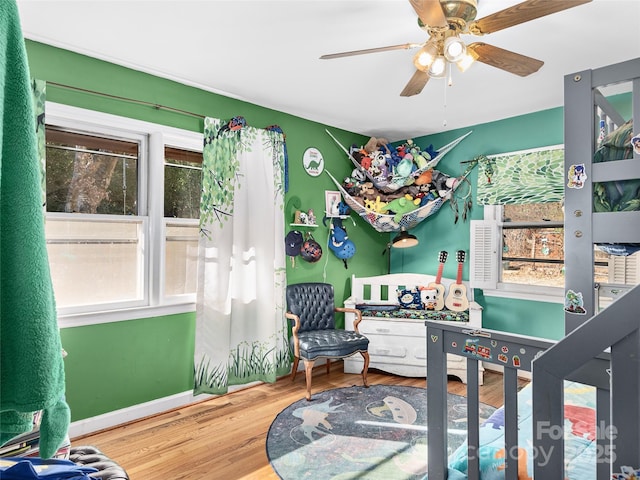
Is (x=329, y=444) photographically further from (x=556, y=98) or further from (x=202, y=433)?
(x=556, y=98)

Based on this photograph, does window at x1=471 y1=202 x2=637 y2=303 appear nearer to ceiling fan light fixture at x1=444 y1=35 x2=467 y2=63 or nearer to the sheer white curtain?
the sheer white curtain

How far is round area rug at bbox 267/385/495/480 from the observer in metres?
2.20

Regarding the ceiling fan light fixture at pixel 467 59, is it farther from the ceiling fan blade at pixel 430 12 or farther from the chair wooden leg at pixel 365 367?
the chair wooden leg at pixel 365 367

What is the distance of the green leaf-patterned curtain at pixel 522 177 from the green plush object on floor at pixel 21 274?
12.0 ft

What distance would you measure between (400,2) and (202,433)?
9.43 ft

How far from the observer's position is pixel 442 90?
3.07 meters

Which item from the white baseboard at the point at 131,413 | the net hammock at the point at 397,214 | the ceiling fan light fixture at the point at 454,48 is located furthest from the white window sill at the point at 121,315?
the ceiling fan light fixture at the point at 454,48

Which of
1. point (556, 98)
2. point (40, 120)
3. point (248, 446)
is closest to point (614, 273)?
point (556, 98)

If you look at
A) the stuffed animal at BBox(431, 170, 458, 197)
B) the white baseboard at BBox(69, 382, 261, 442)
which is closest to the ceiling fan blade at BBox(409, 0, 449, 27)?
the stuffed animal at BBox(431, 170, 458, 197)

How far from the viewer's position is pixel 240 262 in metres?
3.28

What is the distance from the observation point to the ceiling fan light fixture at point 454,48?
181 centimetres

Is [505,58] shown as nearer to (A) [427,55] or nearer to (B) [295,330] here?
(A) [427,55]

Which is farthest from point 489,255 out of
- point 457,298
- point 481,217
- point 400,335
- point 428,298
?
point 400,335

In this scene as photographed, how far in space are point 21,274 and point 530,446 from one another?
1481 millimetres
